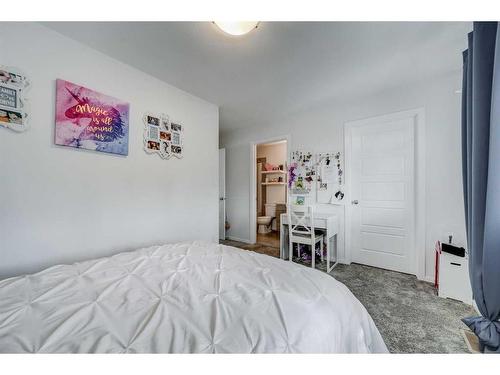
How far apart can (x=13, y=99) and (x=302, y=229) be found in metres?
3.22

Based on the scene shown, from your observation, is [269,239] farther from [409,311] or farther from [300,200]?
[409,311]

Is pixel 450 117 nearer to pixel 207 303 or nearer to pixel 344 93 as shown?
pixel 344 93

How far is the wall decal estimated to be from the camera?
1.41 metres

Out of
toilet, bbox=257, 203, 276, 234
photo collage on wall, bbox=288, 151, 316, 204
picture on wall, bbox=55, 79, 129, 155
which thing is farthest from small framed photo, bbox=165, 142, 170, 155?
toilet, bbox=257, 203, 276, 234

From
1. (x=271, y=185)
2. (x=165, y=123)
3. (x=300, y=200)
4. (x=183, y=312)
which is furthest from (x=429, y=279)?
(x=271, y=185)

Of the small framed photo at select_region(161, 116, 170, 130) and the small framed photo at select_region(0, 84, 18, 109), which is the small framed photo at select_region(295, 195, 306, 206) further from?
the small framed photo at select_region(0, 84, 18, 109)

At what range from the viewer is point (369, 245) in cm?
286

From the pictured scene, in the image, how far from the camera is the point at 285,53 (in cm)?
190

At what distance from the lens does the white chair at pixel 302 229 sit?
277 cm

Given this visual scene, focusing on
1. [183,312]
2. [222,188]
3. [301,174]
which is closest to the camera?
[183,312]

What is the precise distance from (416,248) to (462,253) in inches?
22.4

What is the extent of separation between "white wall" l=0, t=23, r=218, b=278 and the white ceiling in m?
0.21

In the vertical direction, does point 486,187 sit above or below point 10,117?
below
